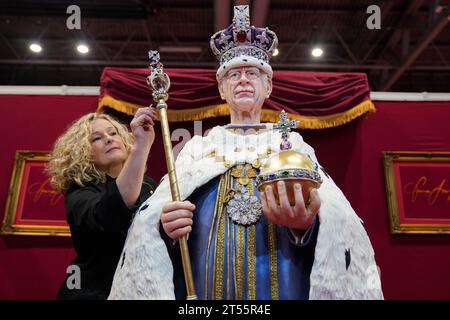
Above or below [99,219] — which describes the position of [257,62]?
above

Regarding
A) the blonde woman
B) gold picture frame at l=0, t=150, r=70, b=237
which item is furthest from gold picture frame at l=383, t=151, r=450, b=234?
gold picture frame at l=0, t=150, r=70, b=237

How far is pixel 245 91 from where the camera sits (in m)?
2.02

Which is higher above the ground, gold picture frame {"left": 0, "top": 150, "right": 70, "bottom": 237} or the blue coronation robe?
gold picture frame {"left": 0, "top": 150, "right": 70, "bottom": 237}

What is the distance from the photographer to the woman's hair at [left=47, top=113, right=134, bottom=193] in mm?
2203

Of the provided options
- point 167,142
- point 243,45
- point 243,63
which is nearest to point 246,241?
point 167,142

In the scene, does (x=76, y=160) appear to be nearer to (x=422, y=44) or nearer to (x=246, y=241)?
(x=246, y=241)

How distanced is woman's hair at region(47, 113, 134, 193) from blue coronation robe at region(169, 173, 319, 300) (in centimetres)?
70

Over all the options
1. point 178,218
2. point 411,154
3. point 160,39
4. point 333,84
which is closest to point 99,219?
point 178,218

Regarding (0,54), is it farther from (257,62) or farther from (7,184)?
(257,62)

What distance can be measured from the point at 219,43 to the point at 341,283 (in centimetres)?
124

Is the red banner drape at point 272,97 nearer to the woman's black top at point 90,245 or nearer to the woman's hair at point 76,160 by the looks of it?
the woman's hair at point 76,160

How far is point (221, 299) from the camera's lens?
1596 millimetres

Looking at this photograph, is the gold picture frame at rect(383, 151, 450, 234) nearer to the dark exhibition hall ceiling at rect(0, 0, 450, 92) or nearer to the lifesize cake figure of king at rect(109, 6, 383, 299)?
the lifesize cake figure of king at rect(109, 6, 383, 299)

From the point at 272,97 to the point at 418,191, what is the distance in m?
1.15
